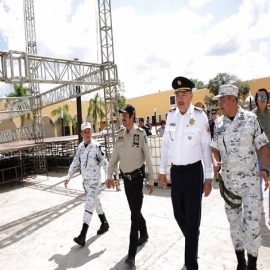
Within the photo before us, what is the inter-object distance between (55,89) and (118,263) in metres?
10.2

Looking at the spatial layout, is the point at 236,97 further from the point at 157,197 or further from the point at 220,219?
the point at 157,197

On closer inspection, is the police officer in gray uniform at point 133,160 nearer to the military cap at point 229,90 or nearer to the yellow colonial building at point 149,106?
the military cap at point 229,90

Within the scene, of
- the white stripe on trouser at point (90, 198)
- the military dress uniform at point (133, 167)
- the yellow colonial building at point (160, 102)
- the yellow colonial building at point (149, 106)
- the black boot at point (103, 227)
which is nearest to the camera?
the military dress uniform at point (133, 167)

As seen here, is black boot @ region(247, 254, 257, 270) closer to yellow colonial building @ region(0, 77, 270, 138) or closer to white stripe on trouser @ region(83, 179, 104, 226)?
white stripe on trouser @ region(83, 179, 104, 226)

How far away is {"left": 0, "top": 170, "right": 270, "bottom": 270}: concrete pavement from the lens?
3131mm

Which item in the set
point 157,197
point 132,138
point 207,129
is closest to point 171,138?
point 207,129

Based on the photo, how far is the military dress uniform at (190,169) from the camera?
8.55 feet

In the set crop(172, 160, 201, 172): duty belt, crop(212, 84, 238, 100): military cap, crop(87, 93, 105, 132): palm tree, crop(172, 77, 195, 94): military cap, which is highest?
crop(87, 93, 105, 132): palm tree

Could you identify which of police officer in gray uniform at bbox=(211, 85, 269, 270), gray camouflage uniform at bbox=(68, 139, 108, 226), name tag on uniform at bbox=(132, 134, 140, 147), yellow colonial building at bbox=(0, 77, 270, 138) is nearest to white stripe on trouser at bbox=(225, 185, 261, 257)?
police officer in gray uniform at bbox=(211, 85, 269, 270)

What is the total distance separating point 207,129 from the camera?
8.84 ft

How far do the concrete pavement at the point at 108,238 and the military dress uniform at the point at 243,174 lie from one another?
0.52 meters

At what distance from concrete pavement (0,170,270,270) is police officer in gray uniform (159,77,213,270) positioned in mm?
583

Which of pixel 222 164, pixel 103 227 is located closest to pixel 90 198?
pixel 103 227

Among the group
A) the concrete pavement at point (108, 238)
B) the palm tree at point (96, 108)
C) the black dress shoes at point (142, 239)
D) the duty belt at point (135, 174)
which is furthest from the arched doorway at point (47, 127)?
the duty belt at point (135, 174)
